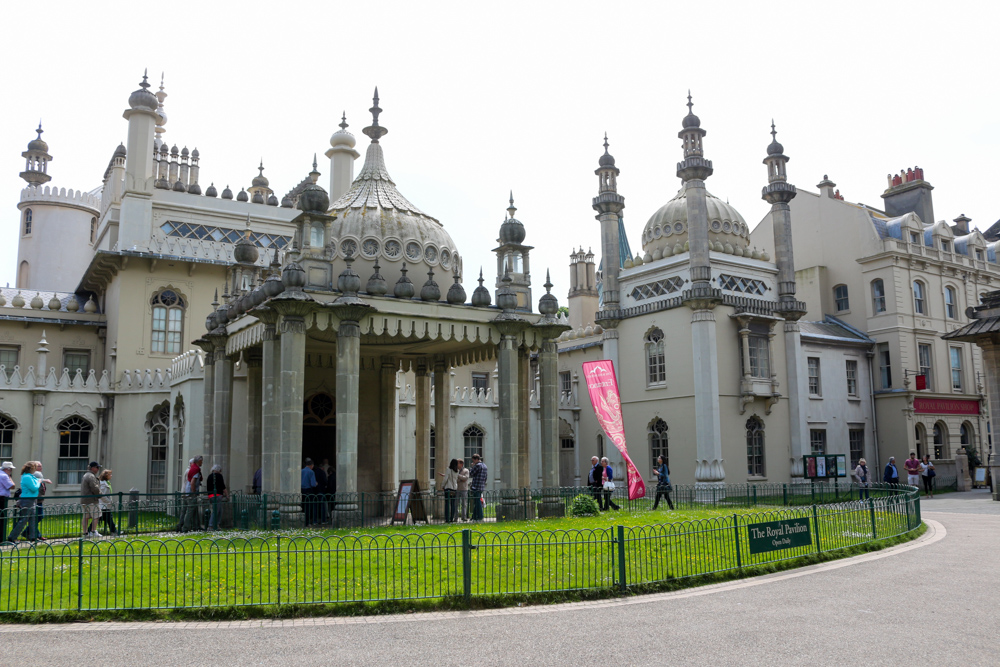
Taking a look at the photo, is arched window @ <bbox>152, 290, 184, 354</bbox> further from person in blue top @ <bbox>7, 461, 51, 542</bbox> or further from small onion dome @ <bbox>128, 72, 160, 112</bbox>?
person in blue top @ <bbox>7, 461, 51, 542</bbox>

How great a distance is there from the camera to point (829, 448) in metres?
33.9

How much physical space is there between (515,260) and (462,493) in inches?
230

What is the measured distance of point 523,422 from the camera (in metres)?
18.7

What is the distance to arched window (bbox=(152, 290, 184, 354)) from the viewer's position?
3073 centimetres

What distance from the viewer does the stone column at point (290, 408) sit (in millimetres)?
15219

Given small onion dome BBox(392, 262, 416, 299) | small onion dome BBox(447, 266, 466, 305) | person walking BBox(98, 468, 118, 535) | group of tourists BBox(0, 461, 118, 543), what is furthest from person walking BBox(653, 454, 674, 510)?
group of tourists BBox(0, 461, 118, 543)

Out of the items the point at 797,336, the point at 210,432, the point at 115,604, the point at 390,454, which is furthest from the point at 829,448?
the point at 115,604

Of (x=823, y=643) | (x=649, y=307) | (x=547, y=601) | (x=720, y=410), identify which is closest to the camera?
(x=823, y=643)

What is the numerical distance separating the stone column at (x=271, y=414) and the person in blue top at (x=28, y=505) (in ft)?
Result: 13.6

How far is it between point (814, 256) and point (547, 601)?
3524 cm

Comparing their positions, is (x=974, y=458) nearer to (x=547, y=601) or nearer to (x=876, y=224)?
(x=876, y=224)

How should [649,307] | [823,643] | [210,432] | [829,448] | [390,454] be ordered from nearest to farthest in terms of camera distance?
1. [823,643]
2. [210,432]
3. [390,454]
4. [649,307]
5. [829,448]

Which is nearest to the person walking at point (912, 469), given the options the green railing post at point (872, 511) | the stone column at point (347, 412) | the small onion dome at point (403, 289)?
the green railing post at point (872, 511)

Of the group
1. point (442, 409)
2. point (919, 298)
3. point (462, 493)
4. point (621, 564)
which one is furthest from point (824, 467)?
→ point (621, 564)
